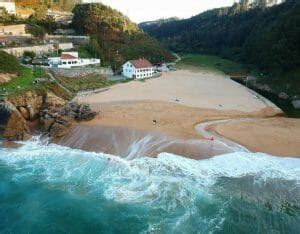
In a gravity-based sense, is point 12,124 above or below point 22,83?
below

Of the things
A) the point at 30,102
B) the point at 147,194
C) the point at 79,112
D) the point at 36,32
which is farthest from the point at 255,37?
the point at 147,194

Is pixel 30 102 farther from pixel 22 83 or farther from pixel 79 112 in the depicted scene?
pixel 79 112

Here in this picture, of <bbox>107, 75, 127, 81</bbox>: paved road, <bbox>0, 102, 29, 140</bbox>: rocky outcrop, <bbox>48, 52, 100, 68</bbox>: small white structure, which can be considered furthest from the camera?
<bbox>107, 75, 127, 81</bbox>: paved road

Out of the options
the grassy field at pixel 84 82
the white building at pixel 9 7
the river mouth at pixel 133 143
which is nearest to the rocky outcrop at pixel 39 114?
the river mouth at pixel 133 143

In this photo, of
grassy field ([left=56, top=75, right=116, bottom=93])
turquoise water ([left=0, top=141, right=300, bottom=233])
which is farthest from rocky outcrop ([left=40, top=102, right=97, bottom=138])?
grassy field ([left=56, top=75, right=116, bottom=93])

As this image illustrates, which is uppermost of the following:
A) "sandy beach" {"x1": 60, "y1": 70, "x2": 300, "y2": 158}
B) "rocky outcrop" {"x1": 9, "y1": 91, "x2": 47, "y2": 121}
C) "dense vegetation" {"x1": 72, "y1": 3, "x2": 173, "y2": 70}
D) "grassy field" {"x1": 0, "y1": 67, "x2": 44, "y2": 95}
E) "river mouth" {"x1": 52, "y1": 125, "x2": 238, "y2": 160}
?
"dense vegetation" {"x1": 72, "y1": 3, "x2": 173, "y2": 70}

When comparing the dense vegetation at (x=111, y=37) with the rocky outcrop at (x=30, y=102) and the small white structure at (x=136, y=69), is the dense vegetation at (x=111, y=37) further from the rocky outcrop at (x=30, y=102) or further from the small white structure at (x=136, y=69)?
the rocky outcrop at (x=30, y=102)

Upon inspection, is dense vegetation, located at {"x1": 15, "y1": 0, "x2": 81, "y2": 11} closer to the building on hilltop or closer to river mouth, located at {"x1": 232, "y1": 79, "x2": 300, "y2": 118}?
the building on hilltop
